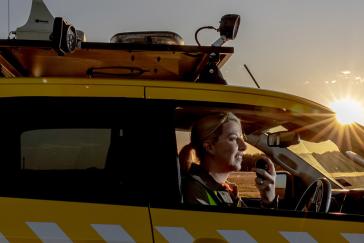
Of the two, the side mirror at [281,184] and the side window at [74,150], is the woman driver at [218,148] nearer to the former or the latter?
the side window at [74,150]

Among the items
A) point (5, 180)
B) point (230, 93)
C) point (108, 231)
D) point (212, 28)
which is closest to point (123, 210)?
point (108, 231)

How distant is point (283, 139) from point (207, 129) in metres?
0.81

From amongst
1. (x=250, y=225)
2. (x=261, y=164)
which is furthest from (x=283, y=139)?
(x=250, y=225)

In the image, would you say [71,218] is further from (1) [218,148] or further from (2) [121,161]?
(1) [218,148]

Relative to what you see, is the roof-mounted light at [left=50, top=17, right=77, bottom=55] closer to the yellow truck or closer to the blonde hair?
the yellow truck

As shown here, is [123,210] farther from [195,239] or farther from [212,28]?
[212,28]

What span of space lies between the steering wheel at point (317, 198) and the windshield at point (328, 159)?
172mm

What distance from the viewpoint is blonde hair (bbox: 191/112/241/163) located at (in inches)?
142

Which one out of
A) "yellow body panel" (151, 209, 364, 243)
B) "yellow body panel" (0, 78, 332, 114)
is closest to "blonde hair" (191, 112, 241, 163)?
"yellow body panel" (0, 78, 332, 114)

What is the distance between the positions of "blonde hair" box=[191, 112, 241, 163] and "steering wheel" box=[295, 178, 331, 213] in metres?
0.58

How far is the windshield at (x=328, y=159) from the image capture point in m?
3.70

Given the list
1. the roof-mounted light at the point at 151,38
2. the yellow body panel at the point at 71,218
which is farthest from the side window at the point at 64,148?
the roof-mounted light at the point at 151,38

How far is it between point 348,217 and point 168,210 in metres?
0.84

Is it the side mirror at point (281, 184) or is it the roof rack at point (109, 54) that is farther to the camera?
the side mirror at point (281, 184)
